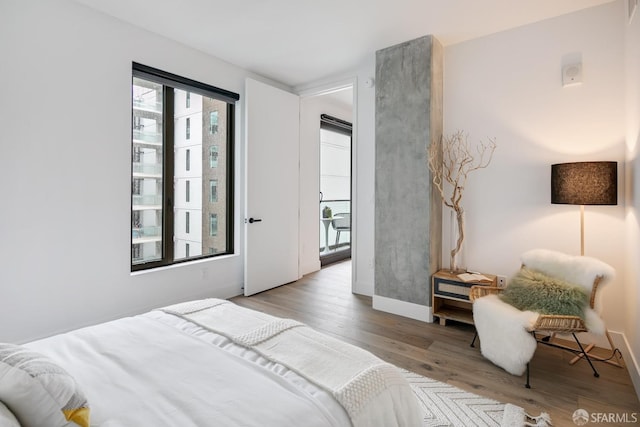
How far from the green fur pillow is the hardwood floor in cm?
44

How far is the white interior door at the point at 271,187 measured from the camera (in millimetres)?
3848

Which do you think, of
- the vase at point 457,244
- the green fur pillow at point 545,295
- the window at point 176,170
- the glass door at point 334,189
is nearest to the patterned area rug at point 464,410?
the green fur pillow at point 545,295

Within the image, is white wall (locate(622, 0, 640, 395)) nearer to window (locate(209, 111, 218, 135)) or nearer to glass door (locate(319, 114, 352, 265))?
glass door (locate(319, 114, 352, 265))

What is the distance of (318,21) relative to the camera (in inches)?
115

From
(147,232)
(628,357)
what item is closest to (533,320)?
(628,357)

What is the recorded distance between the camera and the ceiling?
264 cm

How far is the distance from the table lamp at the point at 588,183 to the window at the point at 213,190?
3.39m

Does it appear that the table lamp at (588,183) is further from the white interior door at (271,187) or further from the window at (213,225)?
the window at (213,225)

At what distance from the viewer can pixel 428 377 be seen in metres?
2.17

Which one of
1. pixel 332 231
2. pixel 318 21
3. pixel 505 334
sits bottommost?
pixel 505 334

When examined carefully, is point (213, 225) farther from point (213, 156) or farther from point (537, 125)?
point (537, 125)

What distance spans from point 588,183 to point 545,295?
85cm

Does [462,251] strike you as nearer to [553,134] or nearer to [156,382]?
[553,134]

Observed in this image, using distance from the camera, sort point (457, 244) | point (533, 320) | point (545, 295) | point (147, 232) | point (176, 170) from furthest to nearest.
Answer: point (176, 170) < point (147, 232) < point (457, 244) < point (545, 295) < point (533, 320)
